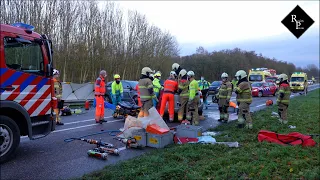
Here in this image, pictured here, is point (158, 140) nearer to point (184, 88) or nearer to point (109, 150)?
point (109, 150)

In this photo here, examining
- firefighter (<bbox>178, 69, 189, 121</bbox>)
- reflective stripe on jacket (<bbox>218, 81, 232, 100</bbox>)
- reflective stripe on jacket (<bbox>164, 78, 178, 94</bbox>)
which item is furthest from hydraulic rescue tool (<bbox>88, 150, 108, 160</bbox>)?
reflective stripe on jacket (<bbox>218, 81, 232, 100</bbox>)

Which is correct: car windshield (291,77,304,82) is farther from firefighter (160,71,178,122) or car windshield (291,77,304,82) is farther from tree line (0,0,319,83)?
firefighter (160,71,178,122)

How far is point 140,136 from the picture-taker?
657 centimetres

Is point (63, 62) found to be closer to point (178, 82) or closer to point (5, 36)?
point (178, 82)

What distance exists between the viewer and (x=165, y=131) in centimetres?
646

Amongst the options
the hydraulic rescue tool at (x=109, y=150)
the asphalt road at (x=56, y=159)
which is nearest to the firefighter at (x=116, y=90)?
the asphalt road at (x=56, y=159)

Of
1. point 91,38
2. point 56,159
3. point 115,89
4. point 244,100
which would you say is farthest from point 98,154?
point 91,38

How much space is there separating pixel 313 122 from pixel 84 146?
28.0ft

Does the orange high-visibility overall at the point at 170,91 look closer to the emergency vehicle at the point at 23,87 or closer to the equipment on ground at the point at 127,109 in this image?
the equipment on ground at the point at 127,109

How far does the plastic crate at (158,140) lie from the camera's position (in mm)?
6320

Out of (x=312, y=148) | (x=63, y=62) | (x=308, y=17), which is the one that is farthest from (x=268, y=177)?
(x=63, y=62)

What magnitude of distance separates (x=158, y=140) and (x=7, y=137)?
10.1 ft

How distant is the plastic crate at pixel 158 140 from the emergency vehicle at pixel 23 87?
7.47ft

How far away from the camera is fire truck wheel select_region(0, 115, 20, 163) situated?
5.02m
